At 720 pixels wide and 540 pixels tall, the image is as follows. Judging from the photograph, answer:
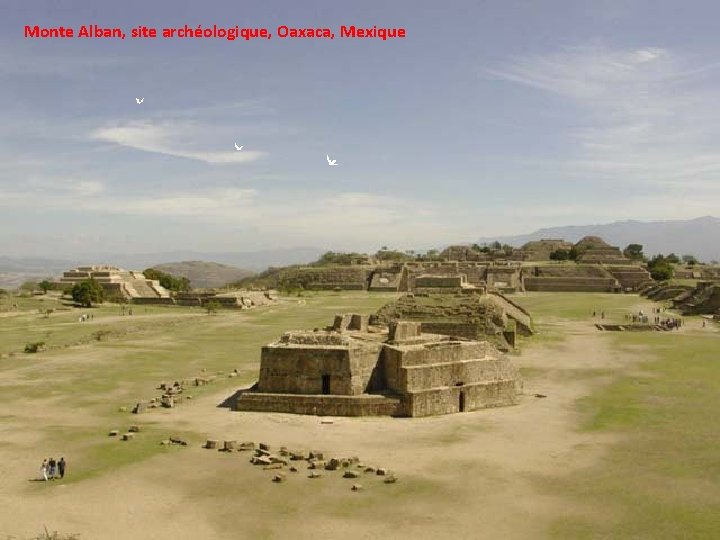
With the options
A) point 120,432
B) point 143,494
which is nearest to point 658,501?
point 143,494

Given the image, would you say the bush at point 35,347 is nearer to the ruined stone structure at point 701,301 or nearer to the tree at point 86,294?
the tree at point 86,294

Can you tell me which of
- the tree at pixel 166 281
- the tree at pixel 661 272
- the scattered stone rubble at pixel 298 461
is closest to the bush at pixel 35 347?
the scattered stone rubble at pixel 298 461

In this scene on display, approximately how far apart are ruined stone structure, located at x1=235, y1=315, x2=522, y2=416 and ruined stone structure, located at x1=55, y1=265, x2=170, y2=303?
43590 millimetres

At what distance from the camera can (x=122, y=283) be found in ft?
210

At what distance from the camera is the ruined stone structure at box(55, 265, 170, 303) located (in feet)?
206

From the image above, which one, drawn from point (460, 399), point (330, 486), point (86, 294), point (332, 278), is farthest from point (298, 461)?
point (332, 278)

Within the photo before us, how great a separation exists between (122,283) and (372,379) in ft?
164

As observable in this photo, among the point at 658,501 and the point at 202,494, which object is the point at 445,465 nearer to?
the point at 658,501

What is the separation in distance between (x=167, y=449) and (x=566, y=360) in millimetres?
18641

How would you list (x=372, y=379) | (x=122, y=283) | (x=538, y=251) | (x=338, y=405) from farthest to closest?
1. (x=538, y=251)
2. (x=122, y=283)
3. (x=372, y=379)
4. (x=338, y=405)

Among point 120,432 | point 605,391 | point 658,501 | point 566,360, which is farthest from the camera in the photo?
point 566,360

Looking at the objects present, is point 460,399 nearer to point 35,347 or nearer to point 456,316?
point 456,316

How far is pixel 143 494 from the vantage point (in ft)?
41.8

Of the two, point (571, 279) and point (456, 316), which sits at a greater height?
point (571, 279)
